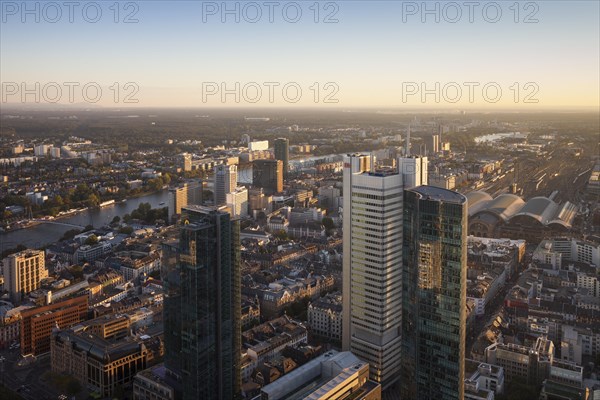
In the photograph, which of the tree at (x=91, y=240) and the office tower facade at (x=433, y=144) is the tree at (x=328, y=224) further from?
the office tower facade at (x=433, y=144)

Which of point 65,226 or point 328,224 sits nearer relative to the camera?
point 328,224

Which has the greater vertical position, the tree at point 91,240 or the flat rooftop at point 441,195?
the flat rooftop at point 441,195

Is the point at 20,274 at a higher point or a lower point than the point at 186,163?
lower

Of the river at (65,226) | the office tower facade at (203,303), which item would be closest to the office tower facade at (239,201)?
the river at (65,226)

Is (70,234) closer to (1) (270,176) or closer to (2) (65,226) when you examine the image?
(2) (65,226)

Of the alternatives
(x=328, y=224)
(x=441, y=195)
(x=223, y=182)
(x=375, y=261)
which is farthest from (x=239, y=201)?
(x=441, y=195)

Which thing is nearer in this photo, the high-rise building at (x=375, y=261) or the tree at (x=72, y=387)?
the high-rise building at (x=375, y=261)

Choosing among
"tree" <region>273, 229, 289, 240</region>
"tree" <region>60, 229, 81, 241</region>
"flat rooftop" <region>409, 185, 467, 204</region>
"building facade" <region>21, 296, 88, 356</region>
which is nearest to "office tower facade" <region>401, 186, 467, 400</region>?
"flat rooftop" <region>409, 185, 467, 204</region>
